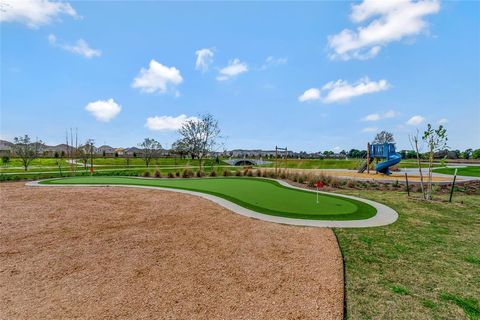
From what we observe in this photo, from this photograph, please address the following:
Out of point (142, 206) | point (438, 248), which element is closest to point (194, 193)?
point (142, 206)

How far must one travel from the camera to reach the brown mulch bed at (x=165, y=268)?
3189 millimetres

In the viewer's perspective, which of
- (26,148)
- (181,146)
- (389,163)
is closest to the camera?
(389,163)

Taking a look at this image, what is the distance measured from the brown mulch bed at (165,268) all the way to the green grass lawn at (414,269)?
1.03 feet

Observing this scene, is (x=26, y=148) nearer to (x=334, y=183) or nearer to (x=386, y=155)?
(x=334, y=183)

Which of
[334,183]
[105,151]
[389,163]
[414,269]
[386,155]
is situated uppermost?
[105,151]

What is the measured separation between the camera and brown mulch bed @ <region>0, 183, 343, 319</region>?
319 centimetres

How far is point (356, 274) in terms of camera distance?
161 inches

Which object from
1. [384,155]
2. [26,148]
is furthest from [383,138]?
[26,148]

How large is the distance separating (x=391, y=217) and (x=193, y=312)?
694cm

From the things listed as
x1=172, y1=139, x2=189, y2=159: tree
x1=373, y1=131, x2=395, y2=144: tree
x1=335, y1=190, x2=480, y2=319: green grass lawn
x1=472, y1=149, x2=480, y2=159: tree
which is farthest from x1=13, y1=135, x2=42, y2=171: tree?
x1=472, y1=149, x2=480, y2=159: tree

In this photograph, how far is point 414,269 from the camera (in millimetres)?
4219

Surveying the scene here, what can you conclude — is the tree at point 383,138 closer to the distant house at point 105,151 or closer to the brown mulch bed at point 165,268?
the brown mulch bed at point 165,268

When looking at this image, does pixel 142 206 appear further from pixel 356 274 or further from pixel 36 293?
pixel 356 274

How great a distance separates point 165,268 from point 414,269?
4.24 metres
